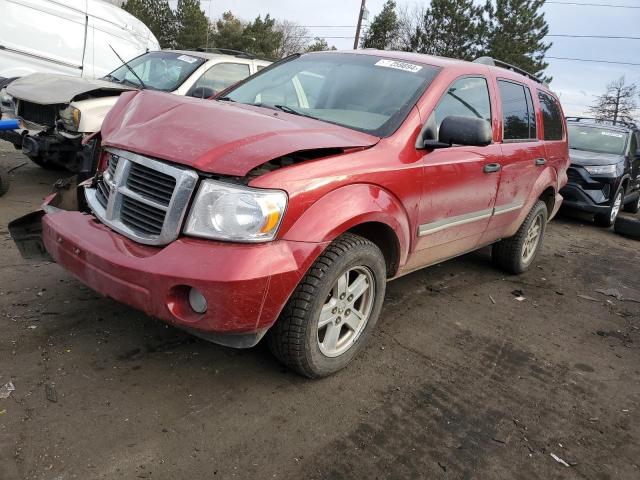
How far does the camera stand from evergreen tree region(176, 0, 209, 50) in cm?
3697

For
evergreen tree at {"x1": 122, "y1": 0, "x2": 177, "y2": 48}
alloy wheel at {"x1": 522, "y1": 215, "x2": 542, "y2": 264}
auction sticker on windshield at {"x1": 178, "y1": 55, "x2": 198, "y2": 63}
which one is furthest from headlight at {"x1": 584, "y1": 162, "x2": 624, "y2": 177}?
evergreen tree at {"x1": 122, "y1": 0, "x2": 177, "y2": 48}

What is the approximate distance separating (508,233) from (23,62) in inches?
349

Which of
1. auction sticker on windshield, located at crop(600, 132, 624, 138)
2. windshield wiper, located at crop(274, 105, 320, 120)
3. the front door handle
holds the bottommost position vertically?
the front door handle

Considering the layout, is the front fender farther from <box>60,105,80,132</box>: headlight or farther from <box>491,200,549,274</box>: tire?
<box>60,105,80,132</box>: headlight

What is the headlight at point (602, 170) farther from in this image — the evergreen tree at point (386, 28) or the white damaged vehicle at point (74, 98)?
the evergreen tree at point (386, 28)

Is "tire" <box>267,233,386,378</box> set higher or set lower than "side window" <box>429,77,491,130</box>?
lower

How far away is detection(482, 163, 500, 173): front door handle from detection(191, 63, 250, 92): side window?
397cm

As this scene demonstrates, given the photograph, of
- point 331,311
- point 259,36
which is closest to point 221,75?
point 331,311

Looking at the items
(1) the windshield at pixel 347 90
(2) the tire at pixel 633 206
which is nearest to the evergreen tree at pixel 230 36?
(2) the tire at pixel 633 206

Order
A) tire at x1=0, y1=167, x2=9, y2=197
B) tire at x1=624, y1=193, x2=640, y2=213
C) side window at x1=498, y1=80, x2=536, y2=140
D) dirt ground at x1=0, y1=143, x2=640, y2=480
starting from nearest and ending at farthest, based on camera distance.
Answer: dirt ground at x1=0, y1=143, x2=640, y2=480 < side window at x1=498, y1=80, x2=536, y2=140 < tire at x1=0, y1=167, x2=9, y2=197 < tire at x1=624, y1=193, x2=640, y2=213

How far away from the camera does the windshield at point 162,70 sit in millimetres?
6523

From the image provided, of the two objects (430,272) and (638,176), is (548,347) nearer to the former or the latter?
(430,272)

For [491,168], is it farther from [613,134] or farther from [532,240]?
[613,134]

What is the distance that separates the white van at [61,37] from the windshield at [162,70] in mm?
3279
